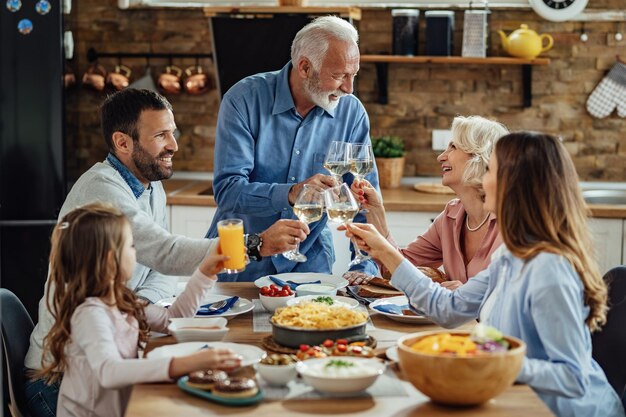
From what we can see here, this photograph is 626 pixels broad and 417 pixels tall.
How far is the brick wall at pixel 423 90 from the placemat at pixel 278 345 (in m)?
2.95

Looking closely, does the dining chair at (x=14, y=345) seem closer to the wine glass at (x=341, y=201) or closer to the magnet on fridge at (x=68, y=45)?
the wine glass at (x=341, y=201)

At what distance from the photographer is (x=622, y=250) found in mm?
4258

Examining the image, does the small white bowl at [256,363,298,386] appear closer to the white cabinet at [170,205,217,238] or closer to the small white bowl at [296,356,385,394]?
the small white bowl at [296,356,385,394]

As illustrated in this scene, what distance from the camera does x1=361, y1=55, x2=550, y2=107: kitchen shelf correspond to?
4.70m

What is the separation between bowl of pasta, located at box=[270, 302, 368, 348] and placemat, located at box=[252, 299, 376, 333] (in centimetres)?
12

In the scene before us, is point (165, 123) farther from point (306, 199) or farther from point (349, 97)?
point (349, 97)

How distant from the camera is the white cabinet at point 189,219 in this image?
14.6 feet

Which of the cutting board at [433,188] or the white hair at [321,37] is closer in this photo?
the white hair at [321,37]

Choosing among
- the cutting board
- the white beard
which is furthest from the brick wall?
the white beard

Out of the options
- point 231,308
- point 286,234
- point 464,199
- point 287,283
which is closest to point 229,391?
point 231,308

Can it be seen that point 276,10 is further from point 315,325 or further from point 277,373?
point 277,373

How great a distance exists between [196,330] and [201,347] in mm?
82

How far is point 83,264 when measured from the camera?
205 cm

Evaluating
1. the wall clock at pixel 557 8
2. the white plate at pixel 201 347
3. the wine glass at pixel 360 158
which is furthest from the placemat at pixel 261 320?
the wall clock at pixel 557 8
